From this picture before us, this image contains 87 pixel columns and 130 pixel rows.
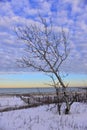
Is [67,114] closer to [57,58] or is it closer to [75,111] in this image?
[75,111]

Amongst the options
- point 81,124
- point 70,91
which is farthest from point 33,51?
point 81,124

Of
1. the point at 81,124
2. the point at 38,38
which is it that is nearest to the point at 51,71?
the point at 38,38

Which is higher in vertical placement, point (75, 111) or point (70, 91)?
point (70, 91)

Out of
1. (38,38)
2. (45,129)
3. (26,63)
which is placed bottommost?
(45,129)

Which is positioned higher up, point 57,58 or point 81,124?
point 57,58

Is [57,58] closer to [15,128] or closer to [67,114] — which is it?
[67,114]

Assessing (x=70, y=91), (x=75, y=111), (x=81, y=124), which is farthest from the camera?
(x=70, y=91)

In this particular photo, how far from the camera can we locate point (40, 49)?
1916 cm

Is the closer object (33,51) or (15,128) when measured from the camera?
(15,128)

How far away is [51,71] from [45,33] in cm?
234

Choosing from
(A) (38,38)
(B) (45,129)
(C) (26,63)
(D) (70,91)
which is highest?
(A) (38,38)

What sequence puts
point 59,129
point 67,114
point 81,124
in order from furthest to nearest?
point 67,114 < point 81,124 < point 59,129

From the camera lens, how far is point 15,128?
13031 millimetres

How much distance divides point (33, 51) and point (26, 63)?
832mm
